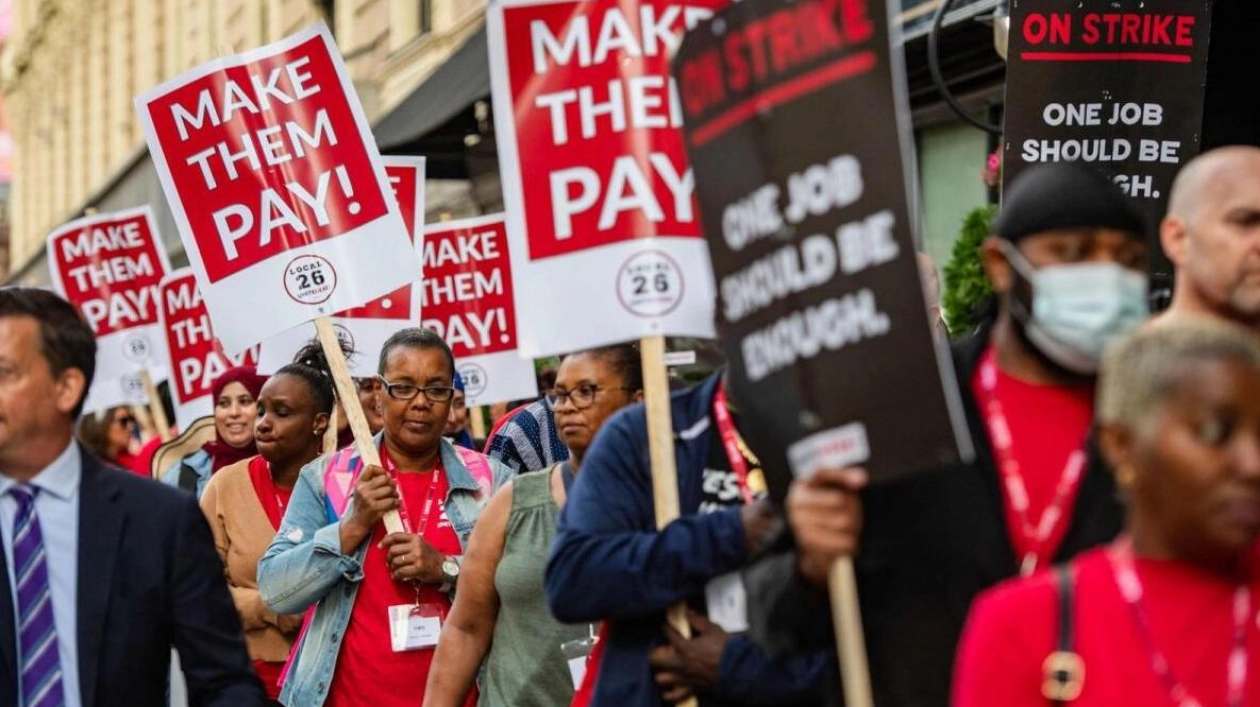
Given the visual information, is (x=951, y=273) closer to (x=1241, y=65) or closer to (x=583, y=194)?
(x=1241, y=65)

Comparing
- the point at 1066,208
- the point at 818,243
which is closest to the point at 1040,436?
the point at 1066,208

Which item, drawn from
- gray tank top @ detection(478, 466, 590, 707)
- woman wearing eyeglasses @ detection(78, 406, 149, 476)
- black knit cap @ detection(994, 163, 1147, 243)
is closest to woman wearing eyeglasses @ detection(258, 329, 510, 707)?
gray tank top @ detection(478, 466, 590, 707)

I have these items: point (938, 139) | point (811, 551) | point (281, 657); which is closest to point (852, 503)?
point (811, 551)

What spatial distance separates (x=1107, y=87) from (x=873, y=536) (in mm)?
2866

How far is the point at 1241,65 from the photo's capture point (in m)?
9.33

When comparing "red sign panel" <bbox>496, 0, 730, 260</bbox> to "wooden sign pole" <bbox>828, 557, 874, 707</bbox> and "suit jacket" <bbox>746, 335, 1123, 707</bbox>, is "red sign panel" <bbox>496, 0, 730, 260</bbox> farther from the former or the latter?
"wooden sign pole" <bbox>828, 557, 874, 707</bbox>

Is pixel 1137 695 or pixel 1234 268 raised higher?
pixel 1234 268

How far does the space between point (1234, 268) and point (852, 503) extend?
1.12 m

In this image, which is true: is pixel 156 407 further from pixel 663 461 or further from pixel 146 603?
pixel 663 461

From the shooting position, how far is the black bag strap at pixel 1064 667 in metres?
2.93

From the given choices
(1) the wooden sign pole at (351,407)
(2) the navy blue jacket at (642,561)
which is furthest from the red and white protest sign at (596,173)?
(1) the wooden sign pole at (351,407)

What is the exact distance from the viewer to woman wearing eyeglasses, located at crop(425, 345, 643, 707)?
5.41m

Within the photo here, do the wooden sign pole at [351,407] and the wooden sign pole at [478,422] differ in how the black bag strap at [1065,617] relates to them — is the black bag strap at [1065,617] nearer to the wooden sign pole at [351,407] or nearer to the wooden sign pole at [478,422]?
the wooden sign pole at [351,407]

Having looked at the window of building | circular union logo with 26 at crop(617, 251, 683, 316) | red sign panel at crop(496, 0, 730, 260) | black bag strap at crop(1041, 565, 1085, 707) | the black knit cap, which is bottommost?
black bag strap at crop(1041, 565, 1085, 707)
